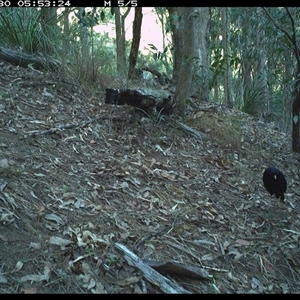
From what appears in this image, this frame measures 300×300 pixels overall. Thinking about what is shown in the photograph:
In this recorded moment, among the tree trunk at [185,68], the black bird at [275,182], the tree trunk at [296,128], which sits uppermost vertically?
the tree trunk at [185,68]

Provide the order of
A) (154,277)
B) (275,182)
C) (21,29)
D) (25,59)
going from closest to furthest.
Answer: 1. (154,277)
2. (275,182)
3. (25,59)
4. (21,29)

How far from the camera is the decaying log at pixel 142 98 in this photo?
478cm

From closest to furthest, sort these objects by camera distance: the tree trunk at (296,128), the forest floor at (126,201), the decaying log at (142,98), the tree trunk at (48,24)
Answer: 1. the forest floor at (126,201)
2. the decaying log at (142,98)
3. the tree trunk at (296,128)
4. the tree trunk at (48,24)

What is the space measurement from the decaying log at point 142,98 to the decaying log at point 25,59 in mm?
1498

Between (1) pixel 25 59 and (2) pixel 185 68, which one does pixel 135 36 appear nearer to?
(2) pixel 185 68

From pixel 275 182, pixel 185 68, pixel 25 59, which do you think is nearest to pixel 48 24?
pixel 25 59

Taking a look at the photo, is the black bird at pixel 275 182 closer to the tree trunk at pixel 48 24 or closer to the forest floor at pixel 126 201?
the forest floor at pixel 126 201

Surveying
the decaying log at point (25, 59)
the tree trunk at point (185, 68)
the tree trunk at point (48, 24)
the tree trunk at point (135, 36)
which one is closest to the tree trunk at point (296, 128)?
the tree trunk at point (185, 68)

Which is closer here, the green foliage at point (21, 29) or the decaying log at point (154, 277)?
the decaying log at point (154, 277)

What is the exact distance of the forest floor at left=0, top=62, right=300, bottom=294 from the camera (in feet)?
7.84

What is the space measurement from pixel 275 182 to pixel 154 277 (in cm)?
224

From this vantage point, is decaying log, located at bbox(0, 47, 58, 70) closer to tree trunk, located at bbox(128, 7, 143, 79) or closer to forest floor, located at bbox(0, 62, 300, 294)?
forest floor, located at bbox(0, 62, 300, 294)

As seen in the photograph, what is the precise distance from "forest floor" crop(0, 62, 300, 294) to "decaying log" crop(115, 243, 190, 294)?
0.05ft

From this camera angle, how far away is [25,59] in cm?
568
